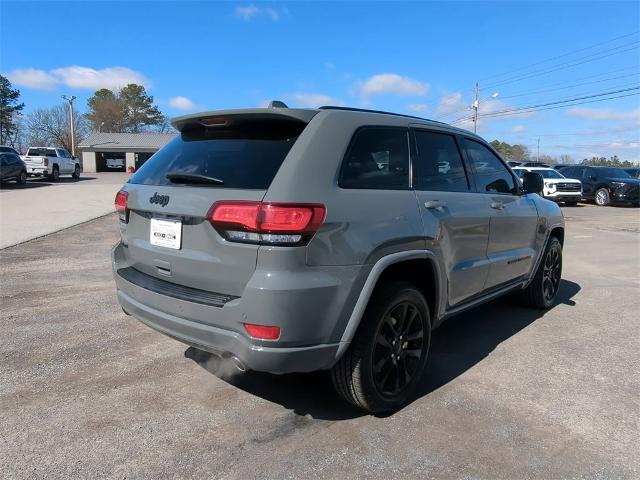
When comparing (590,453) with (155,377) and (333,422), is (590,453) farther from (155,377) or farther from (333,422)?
(155,377)

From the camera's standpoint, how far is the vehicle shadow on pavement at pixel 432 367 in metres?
3.38

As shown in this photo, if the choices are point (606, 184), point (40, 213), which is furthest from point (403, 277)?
point (606, 184)

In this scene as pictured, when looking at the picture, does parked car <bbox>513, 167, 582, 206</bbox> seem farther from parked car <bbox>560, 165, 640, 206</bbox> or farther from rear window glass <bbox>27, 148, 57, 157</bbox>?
rear window glass <bbox>27, 148, 57, 157</bbox>

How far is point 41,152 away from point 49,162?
6.85 feet

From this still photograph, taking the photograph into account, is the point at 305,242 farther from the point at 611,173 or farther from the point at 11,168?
the point at 11,168

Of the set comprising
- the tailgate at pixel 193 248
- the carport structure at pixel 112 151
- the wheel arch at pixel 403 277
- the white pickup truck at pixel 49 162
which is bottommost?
the wheel arch at pixel 403 277

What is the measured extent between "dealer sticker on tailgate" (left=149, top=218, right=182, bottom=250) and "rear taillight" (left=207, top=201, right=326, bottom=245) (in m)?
0.42

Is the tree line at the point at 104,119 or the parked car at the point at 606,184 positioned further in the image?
the tree line at the point at 104,119

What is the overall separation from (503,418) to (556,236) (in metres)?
3.31

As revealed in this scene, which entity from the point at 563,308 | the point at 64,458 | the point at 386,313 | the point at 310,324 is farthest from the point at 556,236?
the point at 64,458

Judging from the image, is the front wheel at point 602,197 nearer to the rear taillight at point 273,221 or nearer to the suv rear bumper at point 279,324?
the suv rear bumper at point 279,324

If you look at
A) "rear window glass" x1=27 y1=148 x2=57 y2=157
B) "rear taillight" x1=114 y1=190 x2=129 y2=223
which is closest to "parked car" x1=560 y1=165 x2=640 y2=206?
"rear taillight" x1=114 y1=190 x2=129 y2=223

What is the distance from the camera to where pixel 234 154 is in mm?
3021

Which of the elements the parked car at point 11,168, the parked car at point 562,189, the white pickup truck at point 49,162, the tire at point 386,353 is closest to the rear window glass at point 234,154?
the tire at point 386,353
